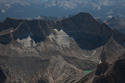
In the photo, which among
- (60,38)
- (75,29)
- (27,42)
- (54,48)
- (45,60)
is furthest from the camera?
(75,29)

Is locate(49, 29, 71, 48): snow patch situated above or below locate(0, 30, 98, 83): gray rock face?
below

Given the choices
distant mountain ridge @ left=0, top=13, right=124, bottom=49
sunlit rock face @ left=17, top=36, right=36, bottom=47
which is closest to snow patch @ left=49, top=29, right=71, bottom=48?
distant mountain ridge @ left=0, top=13, right=124, bottom=49

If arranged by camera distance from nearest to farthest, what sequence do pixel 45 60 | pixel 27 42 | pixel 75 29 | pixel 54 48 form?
pixel 45 60, pixel 54 48, pixel 27 42, pixel 75 29

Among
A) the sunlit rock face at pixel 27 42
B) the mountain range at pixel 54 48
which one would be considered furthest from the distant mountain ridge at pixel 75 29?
the sunlit rock face at pixel 27 42

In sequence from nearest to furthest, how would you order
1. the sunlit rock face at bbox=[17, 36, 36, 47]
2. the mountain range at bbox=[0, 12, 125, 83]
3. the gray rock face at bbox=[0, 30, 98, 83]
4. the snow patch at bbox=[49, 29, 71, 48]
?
the gray rock face at bbox=[0, 30, 98, 83], the mountain range at bbox=[0, 12, 125, 83], the sunlit rock face at bbox=[17, 36, 36, 47], the snow patch at bbox=[49, 29, 71, 48]

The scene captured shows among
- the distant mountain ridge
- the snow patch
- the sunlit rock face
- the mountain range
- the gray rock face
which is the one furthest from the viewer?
the distant mountain ridge

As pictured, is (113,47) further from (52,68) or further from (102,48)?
(52,68)

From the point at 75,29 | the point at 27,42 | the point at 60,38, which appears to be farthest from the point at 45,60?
the point at 75,29

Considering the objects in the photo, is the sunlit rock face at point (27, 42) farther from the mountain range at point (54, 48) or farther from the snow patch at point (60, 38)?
the snow patch at point (60, 38)

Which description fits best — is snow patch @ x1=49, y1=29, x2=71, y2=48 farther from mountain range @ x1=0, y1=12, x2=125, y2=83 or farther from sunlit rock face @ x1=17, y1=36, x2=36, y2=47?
sunlit rock face @ x1=17, y1=36, x2=36, y2=47

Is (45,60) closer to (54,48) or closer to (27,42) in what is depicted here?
(54,48)

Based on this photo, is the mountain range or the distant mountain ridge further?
the distant mountain ridge
